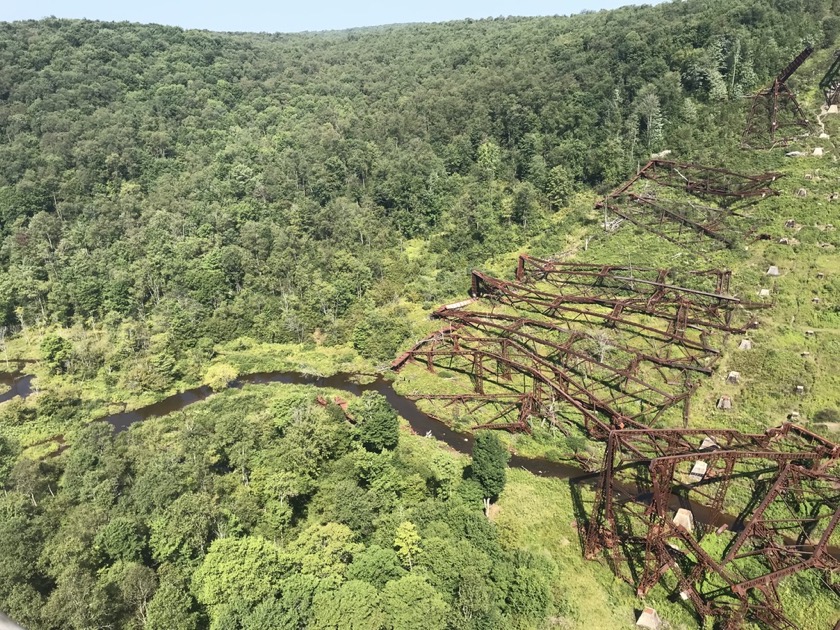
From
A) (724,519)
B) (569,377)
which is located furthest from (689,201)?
(724,519)

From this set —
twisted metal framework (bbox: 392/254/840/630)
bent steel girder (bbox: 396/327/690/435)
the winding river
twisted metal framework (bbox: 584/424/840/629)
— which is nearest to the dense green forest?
the winding river

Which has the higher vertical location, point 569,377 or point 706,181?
point 706,181

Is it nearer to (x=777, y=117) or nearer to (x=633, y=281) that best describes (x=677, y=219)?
(x=633, y=281)

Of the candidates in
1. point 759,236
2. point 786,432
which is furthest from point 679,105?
point 786,432

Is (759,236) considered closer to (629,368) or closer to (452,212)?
(629,368)

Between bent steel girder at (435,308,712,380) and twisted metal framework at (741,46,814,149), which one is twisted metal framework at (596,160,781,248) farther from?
bent steel girder at (435,308,712,380)
